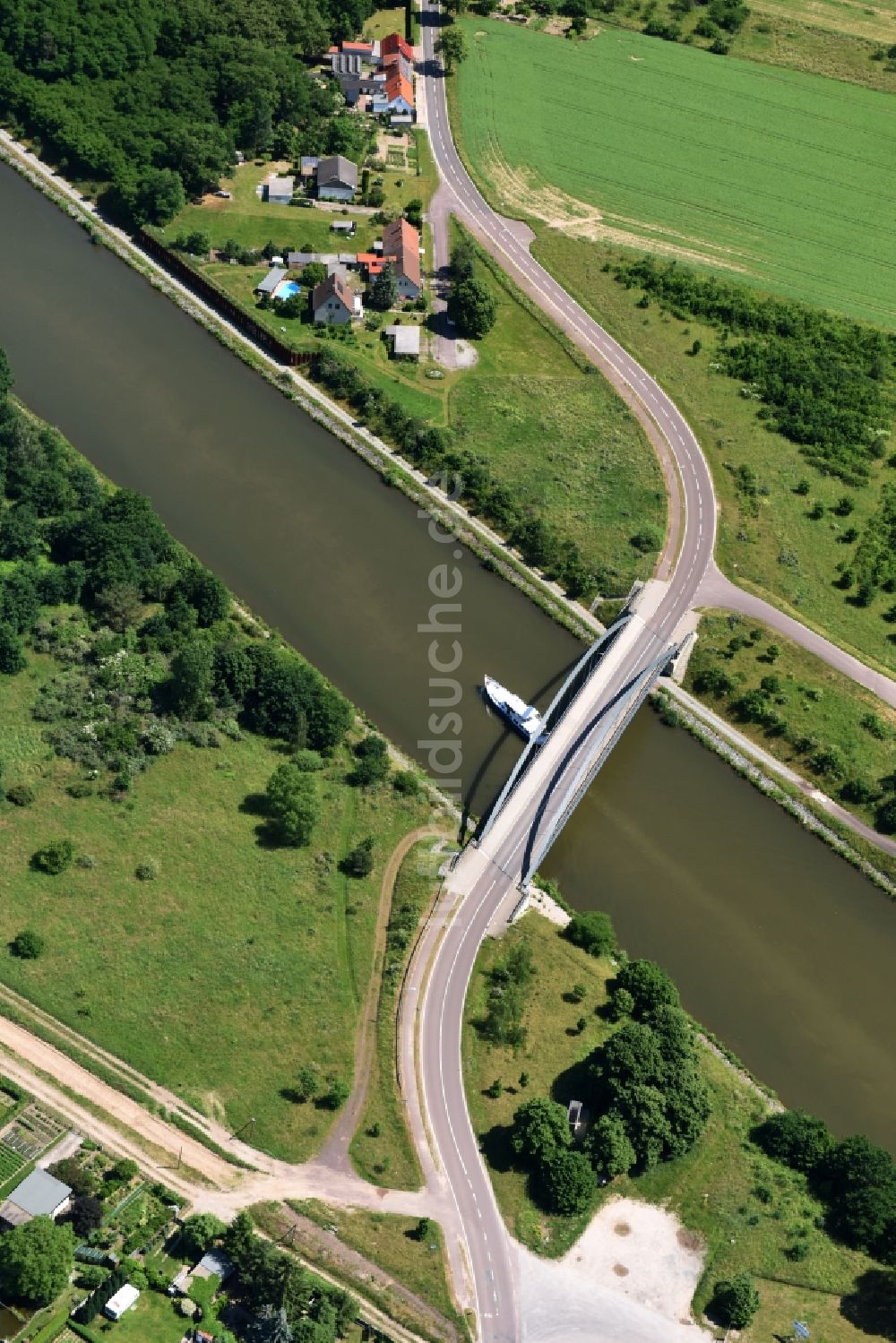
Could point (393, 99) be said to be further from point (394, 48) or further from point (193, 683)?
point (193, 683)

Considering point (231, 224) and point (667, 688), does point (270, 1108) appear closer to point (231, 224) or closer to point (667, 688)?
point (667, 688)

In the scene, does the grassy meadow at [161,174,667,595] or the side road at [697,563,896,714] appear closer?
the side road at [697,563,896,714]

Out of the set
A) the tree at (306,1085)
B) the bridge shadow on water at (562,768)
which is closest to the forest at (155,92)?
the bridge shadow on water at (562,768)

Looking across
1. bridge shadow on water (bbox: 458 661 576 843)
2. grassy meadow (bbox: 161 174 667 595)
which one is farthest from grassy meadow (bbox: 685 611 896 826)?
bridge shadow on water (bbox: 458 661 576 843)

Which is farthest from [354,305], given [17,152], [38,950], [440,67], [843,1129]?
[843,1129]

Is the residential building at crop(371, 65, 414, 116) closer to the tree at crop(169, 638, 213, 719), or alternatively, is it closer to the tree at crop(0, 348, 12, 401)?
the tree at crop(0, 348, 12, 401)

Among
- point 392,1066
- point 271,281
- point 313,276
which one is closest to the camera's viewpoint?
point 392,1066

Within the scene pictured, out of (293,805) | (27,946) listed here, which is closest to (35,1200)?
(27,946)
